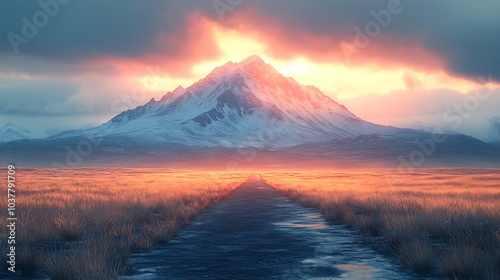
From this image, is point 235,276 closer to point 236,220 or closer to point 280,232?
point 280,232

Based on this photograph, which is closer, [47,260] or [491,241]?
[47,260]

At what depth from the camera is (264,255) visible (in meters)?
12.3

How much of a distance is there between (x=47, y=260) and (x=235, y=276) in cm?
359

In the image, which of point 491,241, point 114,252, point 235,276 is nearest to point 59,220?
point 114,252

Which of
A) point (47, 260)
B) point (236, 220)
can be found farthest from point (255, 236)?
point (47, 260)

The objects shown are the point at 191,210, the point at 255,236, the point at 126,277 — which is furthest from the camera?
the point at 191,210

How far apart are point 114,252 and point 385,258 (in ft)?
19.9

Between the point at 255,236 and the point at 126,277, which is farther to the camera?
the point at 255,236

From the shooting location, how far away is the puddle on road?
9.98 metres

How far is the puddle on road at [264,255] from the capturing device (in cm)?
998

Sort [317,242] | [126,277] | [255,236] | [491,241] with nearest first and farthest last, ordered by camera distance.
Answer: [126,277] → [491,241] → [317,242] → [255,236]

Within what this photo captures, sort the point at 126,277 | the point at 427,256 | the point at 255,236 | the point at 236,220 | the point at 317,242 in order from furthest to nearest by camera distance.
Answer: the point at 236,220 < the point at 255,236 < the point at 317,242 < the point at 427,256 < the point at 126,277

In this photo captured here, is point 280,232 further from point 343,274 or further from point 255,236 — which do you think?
point 343,274

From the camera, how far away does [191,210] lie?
23453 mm
